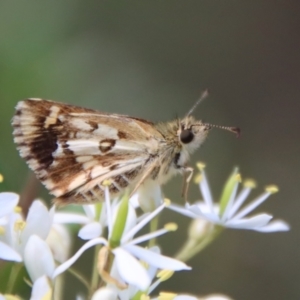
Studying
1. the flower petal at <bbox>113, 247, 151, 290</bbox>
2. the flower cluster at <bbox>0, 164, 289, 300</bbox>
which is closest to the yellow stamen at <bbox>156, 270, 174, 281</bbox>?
the flower cluster at <bbox>0, 164, 289, 300</bbox>

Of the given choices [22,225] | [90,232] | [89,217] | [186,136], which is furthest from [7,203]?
[186,136]

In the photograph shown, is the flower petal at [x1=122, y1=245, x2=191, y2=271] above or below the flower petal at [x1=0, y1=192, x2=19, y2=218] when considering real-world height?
below

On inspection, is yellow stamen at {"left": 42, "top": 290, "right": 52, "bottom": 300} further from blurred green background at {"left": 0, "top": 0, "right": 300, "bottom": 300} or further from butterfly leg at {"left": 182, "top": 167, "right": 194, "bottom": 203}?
blurred green background at {"left": 0, "top": 0, "right": 300, "bottom": 300}

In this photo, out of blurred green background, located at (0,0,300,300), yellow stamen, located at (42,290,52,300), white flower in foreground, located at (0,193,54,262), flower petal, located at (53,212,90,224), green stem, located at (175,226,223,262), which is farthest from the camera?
blurred green background, located at (0,0,300,300)

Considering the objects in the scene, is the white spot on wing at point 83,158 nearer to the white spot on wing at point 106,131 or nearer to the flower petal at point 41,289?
the white spot on wing at point 106,131

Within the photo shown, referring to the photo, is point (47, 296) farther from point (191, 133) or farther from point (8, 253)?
point (191, 133)

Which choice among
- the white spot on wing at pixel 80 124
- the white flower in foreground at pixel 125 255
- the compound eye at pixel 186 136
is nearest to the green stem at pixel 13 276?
the white flower in foreground at pixel 125 255
